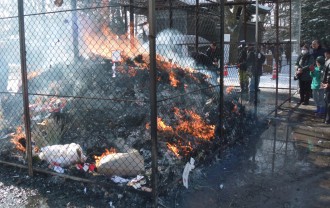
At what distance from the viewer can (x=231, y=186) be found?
4320 millimetres

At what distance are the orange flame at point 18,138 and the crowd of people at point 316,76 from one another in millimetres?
6901

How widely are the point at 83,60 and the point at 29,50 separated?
9.98ft

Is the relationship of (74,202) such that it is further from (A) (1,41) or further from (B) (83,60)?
(A) (1,41)

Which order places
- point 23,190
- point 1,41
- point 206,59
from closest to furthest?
1. point 23,190
2. point 1,41
3. point 206,59

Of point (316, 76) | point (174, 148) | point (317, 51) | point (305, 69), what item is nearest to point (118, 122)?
point (174, 148)

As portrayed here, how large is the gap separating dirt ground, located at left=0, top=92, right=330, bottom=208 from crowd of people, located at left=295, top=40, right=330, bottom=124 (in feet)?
7.09

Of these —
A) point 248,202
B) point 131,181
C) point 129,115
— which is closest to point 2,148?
point 129,115

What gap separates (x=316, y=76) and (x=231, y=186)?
5575mm

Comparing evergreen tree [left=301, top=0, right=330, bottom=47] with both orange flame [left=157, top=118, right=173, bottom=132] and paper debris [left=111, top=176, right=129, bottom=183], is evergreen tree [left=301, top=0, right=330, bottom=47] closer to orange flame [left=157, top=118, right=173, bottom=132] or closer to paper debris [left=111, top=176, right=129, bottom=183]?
orange flame [left=157, top=118, right=173, bottom=132]

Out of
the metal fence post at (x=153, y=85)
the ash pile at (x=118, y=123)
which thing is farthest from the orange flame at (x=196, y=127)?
the metal fence post at (x=153, y=85)

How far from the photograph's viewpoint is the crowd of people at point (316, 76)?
7.60 meters

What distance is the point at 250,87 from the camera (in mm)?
9812

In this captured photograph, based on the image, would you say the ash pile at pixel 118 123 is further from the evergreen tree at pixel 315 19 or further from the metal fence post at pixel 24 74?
the evergreen tree at pixel 315 19

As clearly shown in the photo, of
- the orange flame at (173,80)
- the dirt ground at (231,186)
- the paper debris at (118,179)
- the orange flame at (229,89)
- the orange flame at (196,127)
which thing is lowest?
the dirt ground at (231,186)
